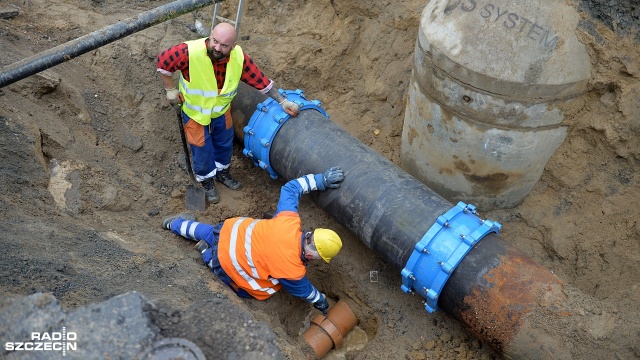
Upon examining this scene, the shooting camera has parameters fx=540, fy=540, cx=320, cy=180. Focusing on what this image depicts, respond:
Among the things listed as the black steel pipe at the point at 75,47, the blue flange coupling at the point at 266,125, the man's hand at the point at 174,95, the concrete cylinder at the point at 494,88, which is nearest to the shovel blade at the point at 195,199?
the blue flange coupling at the point at 266,125

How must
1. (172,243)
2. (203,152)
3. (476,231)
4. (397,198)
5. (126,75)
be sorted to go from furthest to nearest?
(126,75), (203,152), (172,243), (397,198), (476,231)

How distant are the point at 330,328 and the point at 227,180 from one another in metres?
1.97

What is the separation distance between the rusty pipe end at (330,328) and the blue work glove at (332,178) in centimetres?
117

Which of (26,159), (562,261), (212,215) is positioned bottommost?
(212,215)

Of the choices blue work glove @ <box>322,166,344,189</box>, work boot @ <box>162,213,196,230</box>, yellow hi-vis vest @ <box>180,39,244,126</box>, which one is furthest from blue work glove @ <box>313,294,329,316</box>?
yellow hi-vis vest @ <box>180,39,244,126</box>

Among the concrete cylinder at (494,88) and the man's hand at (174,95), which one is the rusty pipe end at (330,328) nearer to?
the concrete cylinder at (494,88)

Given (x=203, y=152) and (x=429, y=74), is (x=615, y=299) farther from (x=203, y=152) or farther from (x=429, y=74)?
(x=203, y=152)

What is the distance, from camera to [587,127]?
14.8 feet

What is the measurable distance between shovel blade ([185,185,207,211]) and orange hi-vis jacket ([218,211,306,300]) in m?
1.06

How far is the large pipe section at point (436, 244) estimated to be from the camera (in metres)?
3.75

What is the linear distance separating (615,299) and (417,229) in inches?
70.1

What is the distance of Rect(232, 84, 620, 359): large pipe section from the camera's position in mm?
3748

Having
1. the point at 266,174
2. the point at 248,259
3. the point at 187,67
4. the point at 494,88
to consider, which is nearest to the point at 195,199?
the point at 266,174

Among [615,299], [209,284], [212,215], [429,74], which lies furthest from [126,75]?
[615,299]
